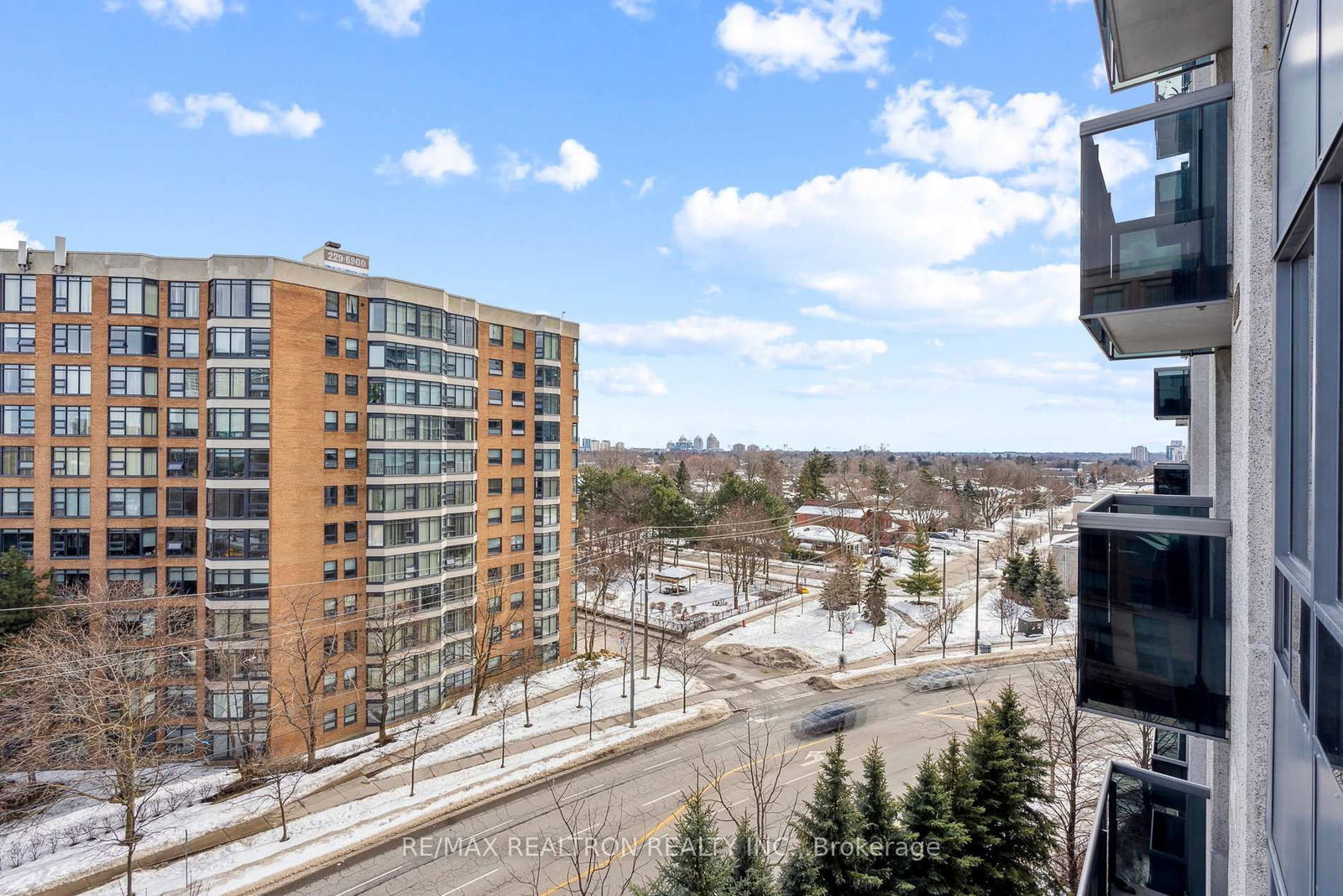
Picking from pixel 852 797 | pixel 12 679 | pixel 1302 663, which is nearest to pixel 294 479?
pixel 12 679

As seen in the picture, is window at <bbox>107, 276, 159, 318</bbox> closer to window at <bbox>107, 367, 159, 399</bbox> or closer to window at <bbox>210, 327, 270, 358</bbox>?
window at <bbox>107, 367, 159, 399</bbox>

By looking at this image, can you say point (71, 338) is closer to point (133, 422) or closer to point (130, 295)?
point (130, 295)

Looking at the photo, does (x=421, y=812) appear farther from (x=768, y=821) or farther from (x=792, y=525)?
(x=792, y=525)

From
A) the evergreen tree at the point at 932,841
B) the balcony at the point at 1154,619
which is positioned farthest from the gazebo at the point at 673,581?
the balcony at the point at 1154,619

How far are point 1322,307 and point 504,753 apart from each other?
27.2m

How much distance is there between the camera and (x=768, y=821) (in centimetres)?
2000

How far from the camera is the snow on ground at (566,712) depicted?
2598 centimetres

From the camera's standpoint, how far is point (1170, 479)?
13.1m

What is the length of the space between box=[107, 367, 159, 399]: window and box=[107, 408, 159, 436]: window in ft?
2.22

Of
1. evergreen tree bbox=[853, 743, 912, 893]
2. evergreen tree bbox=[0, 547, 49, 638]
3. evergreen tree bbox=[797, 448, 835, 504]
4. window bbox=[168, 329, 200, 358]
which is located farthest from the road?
evergreen tree bbox=[797, 448, 835, 504]

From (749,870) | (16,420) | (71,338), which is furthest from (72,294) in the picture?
(749,870)

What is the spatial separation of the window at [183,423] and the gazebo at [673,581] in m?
34.0

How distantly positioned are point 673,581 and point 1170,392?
43.0 m

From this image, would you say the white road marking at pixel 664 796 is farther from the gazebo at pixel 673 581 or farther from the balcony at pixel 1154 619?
the gazebo at pixel 673 581
